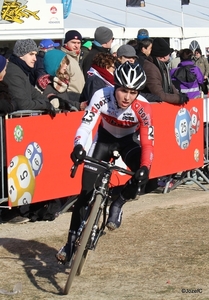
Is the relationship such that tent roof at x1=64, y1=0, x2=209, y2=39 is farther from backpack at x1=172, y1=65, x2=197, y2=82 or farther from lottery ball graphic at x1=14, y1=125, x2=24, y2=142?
lottery ball graphic at x1=14, y1=125, x2=24, y2=142

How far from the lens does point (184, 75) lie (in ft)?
38.7

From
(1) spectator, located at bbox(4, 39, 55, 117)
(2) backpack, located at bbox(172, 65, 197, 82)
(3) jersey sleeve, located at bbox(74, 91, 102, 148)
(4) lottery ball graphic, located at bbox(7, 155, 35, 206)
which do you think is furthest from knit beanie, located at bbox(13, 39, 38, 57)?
(2) backpack, located at bbox(172, 65, 197, 82)

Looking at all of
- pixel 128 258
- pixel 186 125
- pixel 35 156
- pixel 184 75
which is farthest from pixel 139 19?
pixel 128 258

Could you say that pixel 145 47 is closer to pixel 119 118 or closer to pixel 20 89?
pixel 20 89

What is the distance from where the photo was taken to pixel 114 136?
643 centimetres

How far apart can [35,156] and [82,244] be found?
2829 millimetres

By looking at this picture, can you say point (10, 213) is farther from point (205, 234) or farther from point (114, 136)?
point (114, 136)

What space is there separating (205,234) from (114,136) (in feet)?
7.37

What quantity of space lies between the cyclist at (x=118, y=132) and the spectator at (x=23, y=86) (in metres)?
2.06

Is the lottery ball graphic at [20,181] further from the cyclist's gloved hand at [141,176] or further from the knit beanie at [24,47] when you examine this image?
the cyclist's gloved hand at [141,176]

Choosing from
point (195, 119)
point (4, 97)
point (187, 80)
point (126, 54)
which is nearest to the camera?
point (4, 97)

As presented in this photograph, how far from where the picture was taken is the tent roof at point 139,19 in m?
27.3

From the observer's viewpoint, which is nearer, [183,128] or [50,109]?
[50,109]

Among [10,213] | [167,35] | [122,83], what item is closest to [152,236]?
[10,213]
